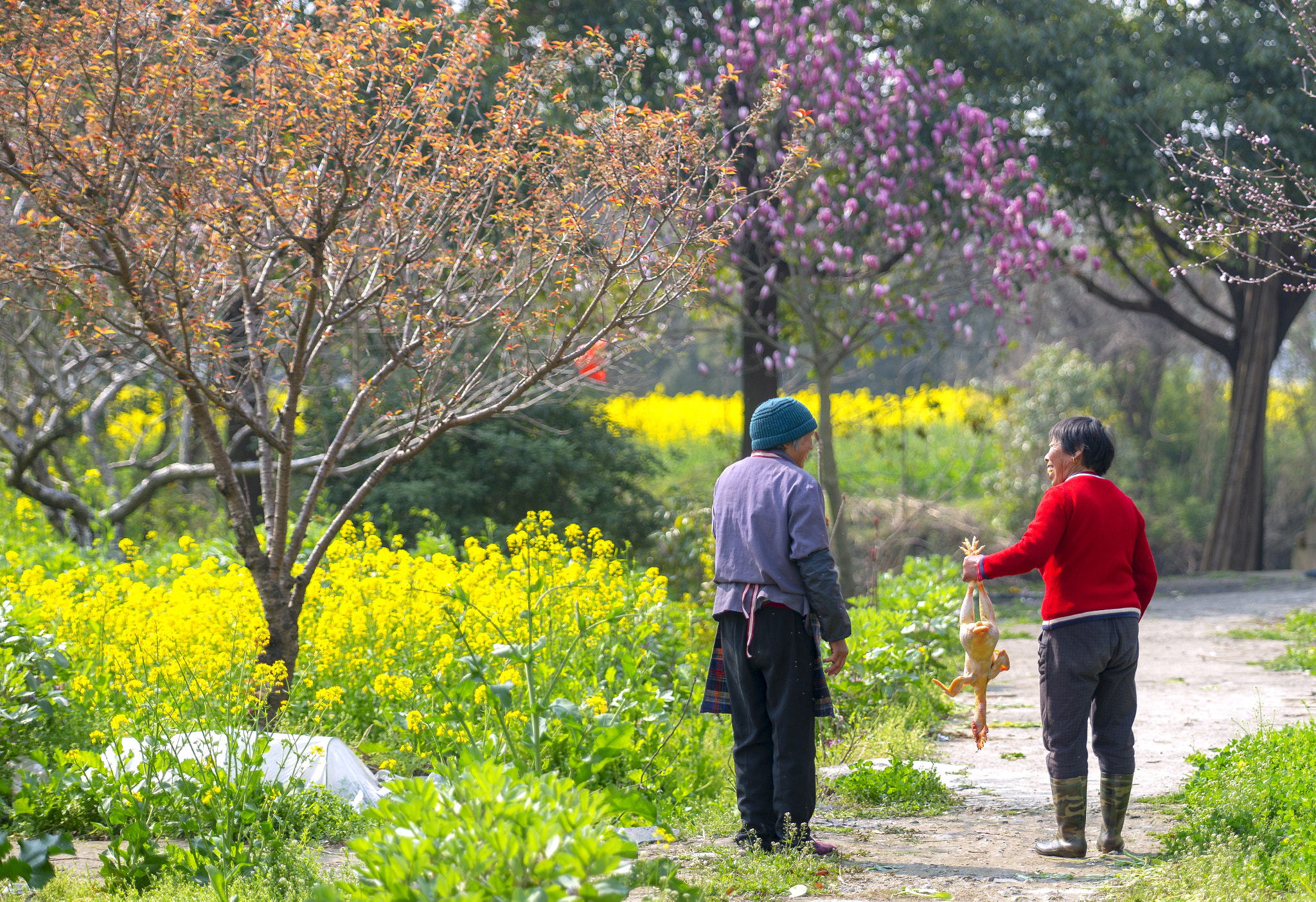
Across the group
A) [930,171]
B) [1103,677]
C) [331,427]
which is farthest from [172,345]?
[930,171]

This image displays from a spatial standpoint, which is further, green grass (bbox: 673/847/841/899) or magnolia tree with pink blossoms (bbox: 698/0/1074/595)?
magnolia tree with pink blossoms (bbox: 698/0/1074/595)

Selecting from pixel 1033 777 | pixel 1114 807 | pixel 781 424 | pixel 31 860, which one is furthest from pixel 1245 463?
pixel 31 860

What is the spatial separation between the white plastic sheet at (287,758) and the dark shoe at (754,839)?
1.27 m

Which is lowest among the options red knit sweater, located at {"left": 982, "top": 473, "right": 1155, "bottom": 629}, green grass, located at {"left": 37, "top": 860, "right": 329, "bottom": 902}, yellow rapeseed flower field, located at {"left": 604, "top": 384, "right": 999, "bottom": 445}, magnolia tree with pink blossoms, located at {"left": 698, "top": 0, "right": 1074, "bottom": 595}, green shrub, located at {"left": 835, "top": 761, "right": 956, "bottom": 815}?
green shrub, located at {"left": 835, "top": 761, "right": 956, "bottom": 815}

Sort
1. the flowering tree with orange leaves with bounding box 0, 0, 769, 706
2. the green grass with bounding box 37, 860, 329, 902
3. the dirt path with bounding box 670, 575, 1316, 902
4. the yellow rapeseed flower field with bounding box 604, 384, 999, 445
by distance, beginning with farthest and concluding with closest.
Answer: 1. the yellow rapeseed flower field with bounding box 604, 384, 999, 445
2. the flowering tree with orange leaves with bounding box 0, 0, 769, 706
3. the dirt path with bounding box 670, 575, 1316, 902
4. the green grass with bounding box 37, 860, 329, 902

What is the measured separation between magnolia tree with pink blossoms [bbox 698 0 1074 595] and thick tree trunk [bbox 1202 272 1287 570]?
17.8 ft

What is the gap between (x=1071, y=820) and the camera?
13.1 ft

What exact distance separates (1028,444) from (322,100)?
1269 centimetres

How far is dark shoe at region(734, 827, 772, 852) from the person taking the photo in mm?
3928

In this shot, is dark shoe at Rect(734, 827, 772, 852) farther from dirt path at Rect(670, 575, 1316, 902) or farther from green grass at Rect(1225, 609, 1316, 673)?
green grass at Rect(1225, 609, 1316, 673)

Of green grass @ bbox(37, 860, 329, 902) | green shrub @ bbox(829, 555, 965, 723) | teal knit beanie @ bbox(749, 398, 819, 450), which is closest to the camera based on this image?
green grass @ bbox(37, 860, 329, 902)

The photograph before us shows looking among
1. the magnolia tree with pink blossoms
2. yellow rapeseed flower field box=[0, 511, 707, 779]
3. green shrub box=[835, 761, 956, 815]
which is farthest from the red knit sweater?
the magnolia tree with pink blossoms

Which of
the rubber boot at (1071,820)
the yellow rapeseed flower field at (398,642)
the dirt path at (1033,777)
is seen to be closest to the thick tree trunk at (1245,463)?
the dirt path at (1033,777)

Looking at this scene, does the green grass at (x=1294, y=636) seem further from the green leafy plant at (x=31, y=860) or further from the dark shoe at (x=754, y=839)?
the green leafy plant at (x=31, y=860)
